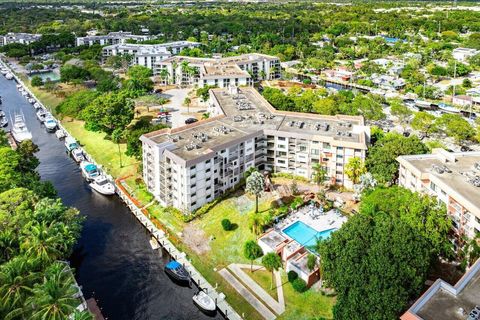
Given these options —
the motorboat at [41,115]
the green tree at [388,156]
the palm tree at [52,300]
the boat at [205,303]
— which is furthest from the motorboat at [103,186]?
the motorboat at [41,115]

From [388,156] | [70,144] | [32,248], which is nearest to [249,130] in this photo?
[388,156]

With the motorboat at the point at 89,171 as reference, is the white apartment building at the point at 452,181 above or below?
above

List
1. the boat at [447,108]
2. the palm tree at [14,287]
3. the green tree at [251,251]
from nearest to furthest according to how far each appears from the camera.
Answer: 1. the palm tree at [14,287]
2. the green tree at [251,251]
3. the boat at [447,108]

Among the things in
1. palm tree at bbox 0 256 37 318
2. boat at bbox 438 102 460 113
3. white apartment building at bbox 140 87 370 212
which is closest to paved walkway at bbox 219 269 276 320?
white apartment building at bbox 140 87 370 212

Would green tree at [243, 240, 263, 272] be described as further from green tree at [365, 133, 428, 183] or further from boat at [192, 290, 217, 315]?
green tree at [365, 133, 428, 183]

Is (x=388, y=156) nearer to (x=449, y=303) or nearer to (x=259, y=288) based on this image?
(x=259, y=288)

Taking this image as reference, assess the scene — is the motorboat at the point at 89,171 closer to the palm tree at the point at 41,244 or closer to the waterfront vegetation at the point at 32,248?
the waterfront vegetation at the point at 32,248
